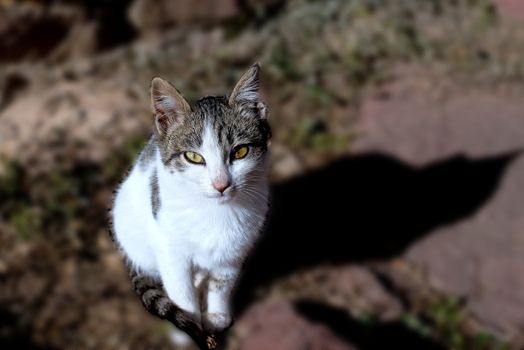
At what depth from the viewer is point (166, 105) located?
95.4 inches

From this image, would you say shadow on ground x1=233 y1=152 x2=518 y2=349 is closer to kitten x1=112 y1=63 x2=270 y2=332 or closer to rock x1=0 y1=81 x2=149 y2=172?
rock x1=0 y1=81 x2=149 y2=172

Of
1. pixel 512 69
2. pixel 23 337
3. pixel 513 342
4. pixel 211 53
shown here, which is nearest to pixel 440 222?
pixel 513 342

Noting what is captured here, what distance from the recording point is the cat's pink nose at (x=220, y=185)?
2.40 metres

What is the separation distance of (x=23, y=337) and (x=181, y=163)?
4350mm

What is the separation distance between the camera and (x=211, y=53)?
8.38 meters

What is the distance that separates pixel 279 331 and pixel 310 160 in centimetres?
275

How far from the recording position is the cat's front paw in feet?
8.68

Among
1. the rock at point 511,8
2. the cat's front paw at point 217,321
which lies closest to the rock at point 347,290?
the cat's front paw at point 217,321

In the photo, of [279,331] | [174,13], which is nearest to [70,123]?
[174,13]

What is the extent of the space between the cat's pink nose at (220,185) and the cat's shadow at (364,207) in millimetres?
4477

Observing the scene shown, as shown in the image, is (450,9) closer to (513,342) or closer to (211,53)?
(211,53)

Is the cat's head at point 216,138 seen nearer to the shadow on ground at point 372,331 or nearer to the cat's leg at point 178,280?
the cat's leg at point 178,280

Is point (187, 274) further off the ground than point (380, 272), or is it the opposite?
point (187, 274)

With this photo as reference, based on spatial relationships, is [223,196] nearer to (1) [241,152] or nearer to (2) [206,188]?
(2) [206,188]
